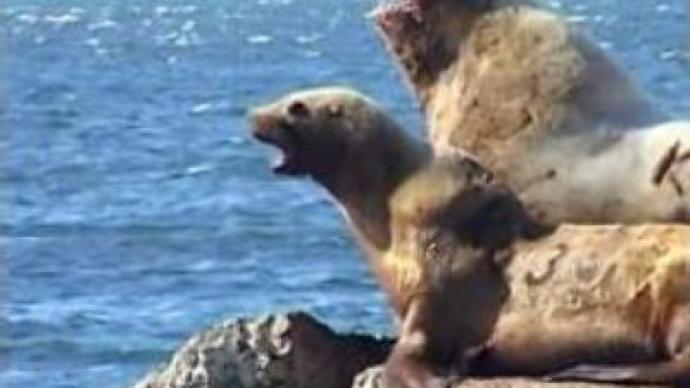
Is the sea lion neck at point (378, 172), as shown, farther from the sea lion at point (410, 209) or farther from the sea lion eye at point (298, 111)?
the sea lion eye at point (298, 111)

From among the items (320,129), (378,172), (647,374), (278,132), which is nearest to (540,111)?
(378,172)

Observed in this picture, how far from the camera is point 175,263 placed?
28359 mm

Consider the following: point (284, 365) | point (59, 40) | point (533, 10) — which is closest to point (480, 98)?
point (533, 10)

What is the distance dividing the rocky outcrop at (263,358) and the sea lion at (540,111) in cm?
92

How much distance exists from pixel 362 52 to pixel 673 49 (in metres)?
12.8

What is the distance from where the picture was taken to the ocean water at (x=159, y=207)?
23.2 metres

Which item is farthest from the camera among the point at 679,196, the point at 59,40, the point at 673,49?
the point at 59,40

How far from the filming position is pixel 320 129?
9.88 m

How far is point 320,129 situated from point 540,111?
2.93 ft

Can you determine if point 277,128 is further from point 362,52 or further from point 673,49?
point 362,52

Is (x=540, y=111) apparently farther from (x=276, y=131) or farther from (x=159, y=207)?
→ (x=159, y=207)

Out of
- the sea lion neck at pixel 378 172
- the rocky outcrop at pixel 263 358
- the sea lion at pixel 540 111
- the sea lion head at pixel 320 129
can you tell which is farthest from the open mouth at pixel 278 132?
the sea lion at pixel 540 111

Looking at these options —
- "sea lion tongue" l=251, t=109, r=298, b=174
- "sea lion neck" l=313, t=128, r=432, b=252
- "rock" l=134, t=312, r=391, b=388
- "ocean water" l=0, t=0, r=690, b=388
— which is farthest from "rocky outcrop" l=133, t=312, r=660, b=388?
"ocean water" l=0, t=0, r=690, b=388

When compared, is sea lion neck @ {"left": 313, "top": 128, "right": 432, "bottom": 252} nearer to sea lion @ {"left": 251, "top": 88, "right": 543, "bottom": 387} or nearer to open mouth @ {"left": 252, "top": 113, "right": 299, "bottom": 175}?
sea lion @ {"left": 251, "top": 88, "right": 543, "bottom": 387}
